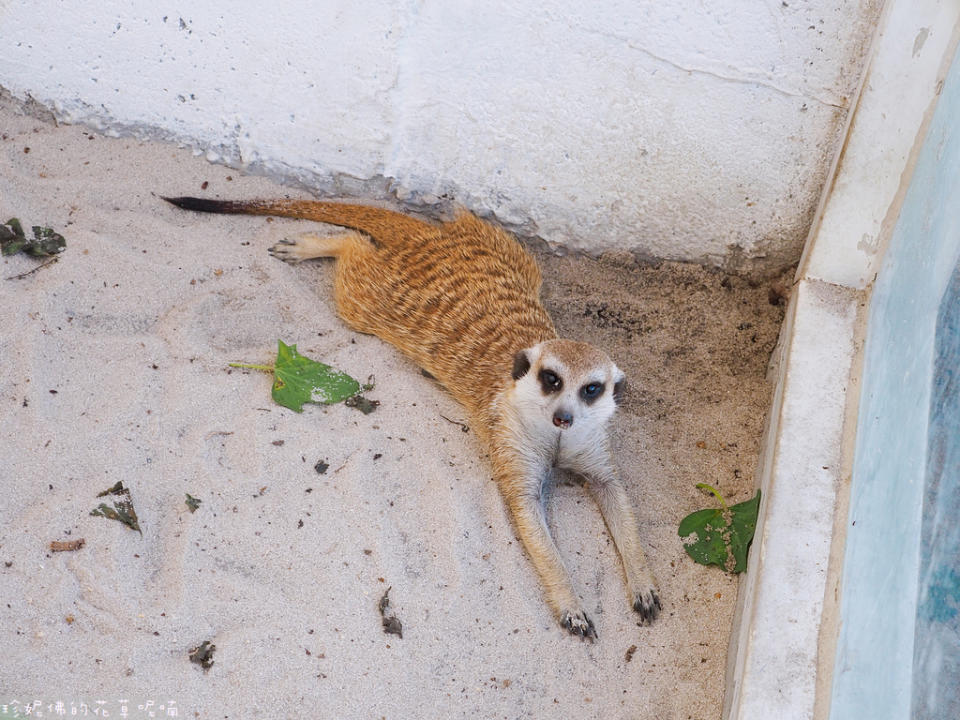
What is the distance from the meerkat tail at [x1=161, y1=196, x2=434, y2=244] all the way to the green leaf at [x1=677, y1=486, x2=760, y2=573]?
3.56ft

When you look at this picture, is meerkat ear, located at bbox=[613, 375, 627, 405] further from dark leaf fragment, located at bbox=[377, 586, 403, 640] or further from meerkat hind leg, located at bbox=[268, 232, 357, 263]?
meerkat hind leg, located at bbox=[268, 232, 357, 263]

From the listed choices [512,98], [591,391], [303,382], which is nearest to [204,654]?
[303,382]

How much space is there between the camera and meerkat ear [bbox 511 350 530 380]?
2049mm

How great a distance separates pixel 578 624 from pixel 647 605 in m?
0.17

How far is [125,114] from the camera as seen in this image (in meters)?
2.58

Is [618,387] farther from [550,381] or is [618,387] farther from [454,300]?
[454,300]

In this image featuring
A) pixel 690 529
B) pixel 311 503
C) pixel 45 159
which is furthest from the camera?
pixel 45 159

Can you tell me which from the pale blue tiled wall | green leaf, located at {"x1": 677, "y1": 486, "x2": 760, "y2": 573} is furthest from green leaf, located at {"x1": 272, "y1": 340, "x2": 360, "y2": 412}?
the pale blue tiled wall

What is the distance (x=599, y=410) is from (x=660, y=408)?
41 cm

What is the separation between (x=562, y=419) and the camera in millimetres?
1875

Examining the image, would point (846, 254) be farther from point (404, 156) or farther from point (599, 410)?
point (404, 156)

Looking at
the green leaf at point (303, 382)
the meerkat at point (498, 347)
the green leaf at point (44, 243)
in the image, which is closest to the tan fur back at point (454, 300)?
the meerkat at point (498, 347)

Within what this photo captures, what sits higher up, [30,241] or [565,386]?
[30,241]

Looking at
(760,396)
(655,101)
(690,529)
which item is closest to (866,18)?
(655,101)
